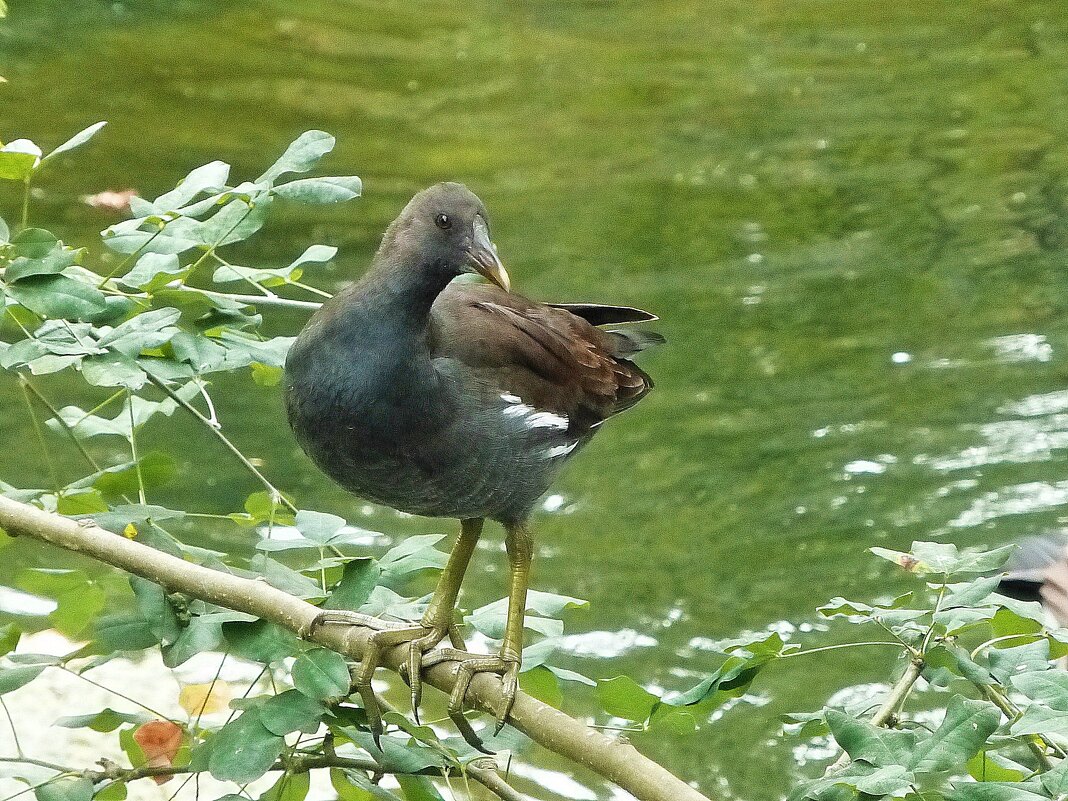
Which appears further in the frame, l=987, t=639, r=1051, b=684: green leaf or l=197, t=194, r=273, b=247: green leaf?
l=197, t=194, r=273, b=247: green leaf

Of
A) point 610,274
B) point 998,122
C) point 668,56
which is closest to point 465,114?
point 668,56

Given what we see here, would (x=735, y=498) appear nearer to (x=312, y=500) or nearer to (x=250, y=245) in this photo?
(x=312, y=500)

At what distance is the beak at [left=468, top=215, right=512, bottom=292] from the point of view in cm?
234

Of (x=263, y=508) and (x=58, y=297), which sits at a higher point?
(x=58, y=297)

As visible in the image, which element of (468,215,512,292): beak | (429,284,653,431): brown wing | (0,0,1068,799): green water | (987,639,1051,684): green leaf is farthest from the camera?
(0,0,1068,799): green water

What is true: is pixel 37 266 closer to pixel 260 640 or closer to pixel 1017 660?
pixel 260 640

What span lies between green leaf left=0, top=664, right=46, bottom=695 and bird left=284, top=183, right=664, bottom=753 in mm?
421

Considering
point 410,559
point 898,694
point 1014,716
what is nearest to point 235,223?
point 410,559

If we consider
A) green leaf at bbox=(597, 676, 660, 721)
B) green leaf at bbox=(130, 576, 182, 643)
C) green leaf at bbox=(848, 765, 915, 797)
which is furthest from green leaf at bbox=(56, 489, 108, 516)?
green leaf at bbox=(848, 765, 915, 797)

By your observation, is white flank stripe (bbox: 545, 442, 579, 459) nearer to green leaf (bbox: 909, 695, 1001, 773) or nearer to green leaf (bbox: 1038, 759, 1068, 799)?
green leaf (bbox: 909, 695, 1001, 773)

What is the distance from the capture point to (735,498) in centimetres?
513

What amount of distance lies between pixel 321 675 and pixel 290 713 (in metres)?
0.07

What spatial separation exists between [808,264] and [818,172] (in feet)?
3.71

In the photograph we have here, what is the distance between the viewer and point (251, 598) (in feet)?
6.85
